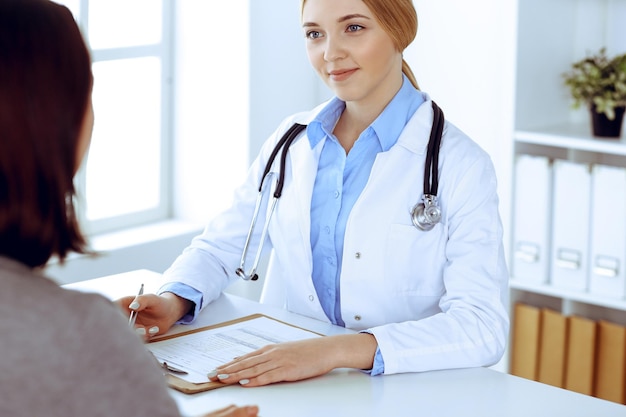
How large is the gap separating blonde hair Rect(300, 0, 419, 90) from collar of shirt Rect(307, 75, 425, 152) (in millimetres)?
98

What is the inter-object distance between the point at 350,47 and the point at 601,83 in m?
1.26

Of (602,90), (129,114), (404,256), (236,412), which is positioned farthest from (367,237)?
(129,114)

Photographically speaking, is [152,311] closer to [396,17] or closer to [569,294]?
[396,17]

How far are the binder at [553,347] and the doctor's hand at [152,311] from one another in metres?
1.54

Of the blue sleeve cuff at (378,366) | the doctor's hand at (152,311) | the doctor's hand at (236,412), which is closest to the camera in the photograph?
the doctor's hand at (236,412)

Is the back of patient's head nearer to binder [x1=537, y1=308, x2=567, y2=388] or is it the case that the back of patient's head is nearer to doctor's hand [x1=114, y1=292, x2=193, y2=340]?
doctor's hand [x1=114, y1=292, x2=193, y2=340]

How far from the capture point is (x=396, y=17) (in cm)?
187

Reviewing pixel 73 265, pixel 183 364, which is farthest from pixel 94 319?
pixel 73 265

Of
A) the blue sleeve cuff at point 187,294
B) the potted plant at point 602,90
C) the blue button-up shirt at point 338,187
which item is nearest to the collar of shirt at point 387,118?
the blue button-up shirt at point 338,187

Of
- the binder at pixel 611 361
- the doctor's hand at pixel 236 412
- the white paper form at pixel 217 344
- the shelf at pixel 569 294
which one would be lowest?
the binder at pixel 611 361

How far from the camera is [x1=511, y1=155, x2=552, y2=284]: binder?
286 cm

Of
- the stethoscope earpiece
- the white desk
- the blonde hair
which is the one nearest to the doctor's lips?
the blonde hair

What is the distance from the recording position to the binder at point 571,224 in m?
2.81

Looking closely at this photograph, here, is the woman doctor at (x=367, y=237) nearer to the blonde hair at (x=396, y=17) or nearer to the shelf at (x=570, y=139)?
the blonde hair at (x=396, y=17)
